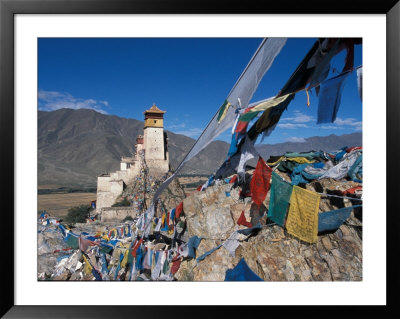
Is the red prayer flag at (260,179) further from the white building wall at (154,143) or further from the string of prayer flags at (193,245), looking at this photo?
the white building wall at (154,143)

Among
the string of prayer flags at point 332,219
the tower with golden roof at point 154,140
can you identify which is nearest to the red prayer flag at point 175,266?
the string of prayer flags at point 332,219

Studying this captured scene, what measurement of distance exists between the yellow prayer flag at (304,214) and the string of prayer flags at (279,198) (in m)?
0.05

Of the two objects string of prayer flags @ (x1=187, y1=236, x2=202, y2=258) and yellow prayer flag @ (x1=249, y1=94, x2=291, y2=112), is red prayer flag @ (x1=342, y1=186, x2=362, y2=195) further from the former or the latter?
string of prayer flags @ (x1=187, y1=236, x2=202, y2=258)

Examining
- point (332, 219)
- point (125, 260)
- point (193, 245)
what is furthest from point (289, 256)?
point (125, 260)

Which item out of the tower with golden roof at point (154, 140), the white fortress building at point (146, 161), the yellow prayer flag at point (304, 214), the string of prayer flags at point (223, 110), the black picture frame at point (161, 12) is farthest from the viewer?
the tower with golden roof at point (154, 140)

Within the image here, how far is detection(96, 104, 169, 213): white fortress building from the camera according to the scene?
61.0ft

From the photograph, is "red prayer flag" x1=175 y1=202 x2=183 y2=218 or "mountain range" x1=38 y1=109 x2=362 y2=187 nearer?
"red prayer flag" x1=175 y1=202 x2=183 y2=218

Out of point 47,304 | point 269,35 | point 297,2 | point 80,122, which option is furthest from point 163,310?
point 80,122

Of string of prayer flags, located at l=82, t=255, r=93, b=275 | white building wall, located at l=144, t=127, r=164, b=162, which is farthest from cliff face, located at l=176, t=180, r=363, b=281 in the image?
white building wall, located at l=144, t=127, r=164, b=162

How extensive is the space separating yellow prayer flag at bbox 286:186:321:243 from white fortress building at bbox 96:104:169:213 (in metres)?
17.3

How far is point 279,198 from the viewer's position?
2.33m

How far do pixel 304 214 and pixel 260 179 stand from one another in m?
0.45

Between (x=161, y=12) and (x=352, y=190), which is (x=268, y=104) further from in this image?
(x=352, y=190)

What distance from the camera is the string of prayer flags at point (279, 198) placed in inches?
89.3
